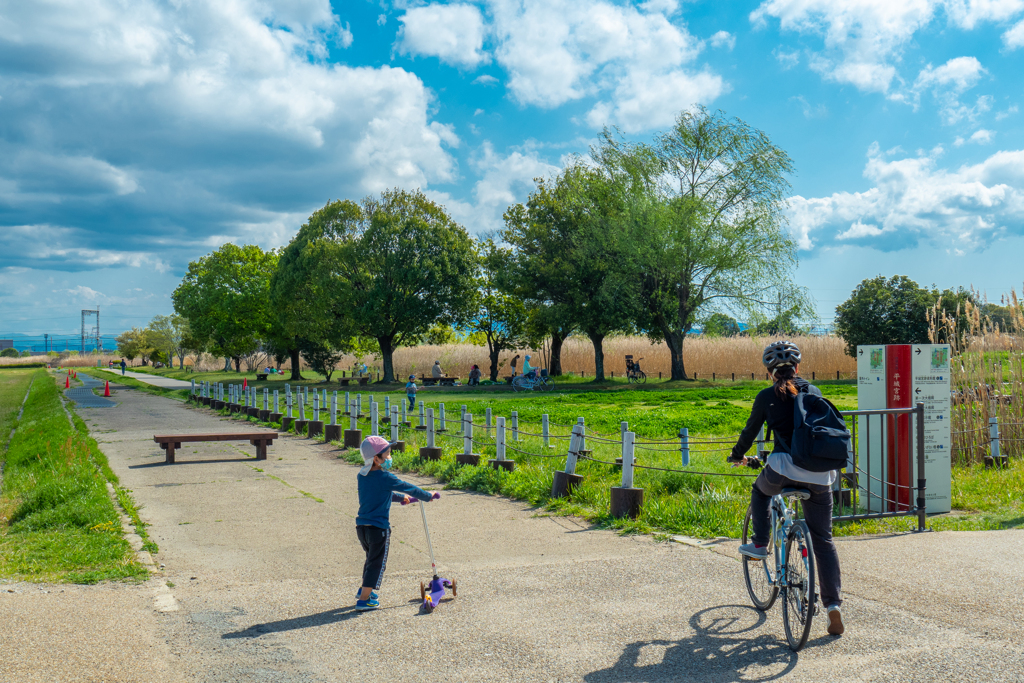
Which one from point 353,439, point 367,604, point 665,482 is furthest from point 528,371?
point 367,604

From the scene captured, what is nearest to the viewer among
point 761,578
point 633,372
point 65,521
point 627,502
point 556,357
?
point 761,578

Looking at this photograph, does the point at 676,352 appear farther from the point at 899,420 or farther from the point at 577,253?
the point at 899,420

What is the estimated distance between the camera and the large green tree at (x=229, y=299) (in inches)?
2101

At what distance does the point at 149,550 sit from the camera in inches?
283

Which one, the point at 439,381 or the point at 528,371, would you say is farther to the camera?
the point at 439,381

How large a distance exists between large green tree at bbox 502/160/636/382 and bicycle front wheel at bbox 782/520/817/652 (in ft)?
103

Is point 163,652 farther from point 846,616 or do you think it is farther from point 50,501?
point 50,501

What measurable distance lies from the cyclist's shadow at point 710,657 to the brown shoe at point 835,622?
0.30m

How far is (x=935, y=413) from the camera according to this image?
8234 millimetres

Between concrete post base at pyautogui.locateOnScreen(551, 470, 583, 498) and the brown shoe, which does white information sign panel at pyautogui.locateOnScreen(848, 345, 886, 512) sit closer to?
concrete post base at pyautogui.locateOnScreen(551, 470, 583, 498)

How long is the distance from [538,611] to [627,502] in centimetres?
307

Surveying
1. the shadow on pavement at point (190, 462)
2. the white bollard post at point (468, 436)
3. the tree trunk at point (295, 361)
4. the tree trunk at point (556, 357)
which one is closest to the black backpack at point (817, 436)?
the white bollard post at point (468, 436)

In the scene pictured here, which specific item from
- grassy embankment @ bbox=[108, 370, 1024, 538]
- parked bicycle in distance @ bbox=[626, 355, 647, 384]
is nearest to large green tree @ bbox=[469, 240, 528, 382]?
parked bicycle in distance @ bbox=[626, 355, 647, 384]

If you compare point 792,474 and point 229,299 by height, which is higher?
→ point 229,299
